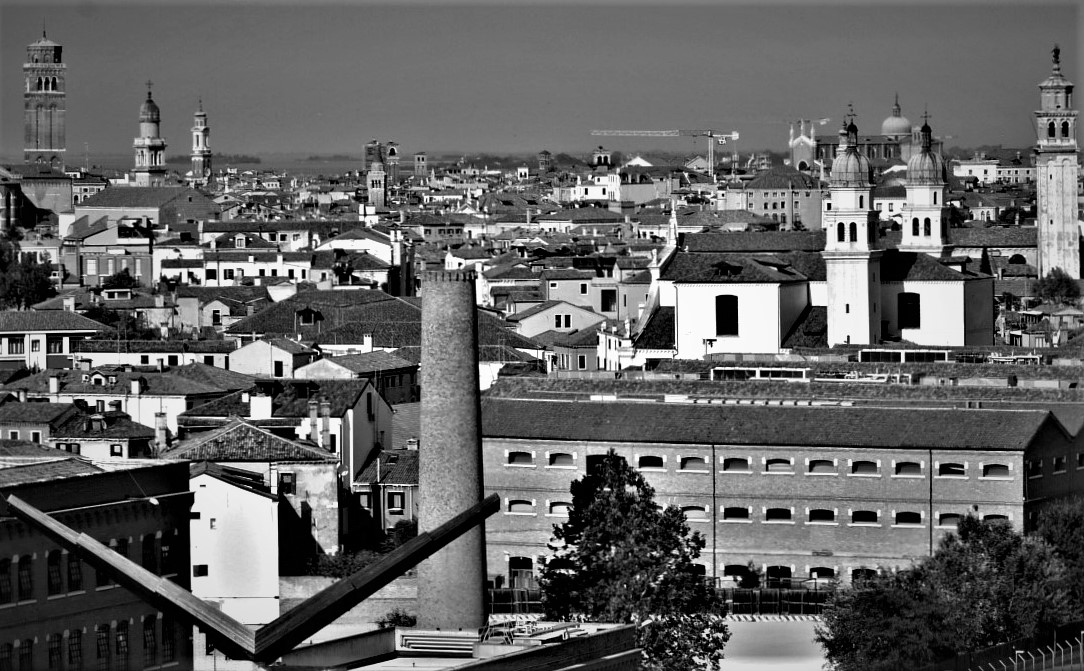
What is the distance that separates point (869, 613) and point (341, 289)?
31296mm

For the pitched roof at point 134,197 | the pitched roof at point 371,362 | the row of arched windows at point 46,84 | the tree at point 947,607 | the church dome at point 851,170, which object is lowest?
the tree at point 947,607

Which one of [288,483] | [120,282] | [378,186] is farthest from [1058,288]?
[378,186]

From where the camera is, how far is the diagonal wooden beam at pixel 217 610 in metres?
19.8

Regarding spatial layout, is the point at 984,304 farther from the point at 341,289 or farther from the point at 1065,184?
the point at 1065,184

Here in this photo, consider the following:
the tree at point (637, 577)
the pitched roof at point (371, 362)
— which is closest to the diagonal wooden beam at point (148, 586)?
the tree at point (637, 577)

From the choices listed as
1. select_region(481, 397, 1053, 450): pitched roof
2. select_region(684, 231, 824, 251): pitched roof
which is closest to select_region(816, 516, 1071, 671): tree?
select_region(481, 397, 1053, 450): pitched roof

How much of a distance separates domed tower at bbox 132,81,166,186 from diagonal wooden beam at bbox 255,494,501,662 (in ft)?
267

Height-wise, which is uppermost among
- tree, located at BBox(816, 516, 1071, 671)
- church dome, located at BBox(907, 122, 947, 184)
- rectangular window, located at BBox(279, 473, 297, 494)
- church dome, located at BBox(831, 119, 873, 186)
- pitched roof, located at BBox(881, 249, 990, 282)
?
church dome, located at BBox(907, 122, 947, 184)

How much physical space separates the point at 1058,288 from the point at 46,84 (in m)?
43.3

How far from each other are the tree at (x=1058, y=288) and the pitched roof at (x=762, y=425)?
33.4 m

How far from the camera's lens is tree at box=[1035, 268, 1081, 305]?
6556cm

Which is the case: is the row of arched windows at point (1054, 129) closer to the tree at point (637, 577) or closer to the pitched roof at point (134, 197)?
the pitched roof at point (134, 197)

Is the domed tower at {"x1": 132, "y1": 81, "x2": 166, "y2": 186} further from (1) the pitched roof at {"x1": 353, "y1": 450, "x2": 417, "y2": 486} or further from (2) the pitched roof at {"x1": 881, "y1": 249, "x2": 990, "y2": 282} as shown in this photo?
(1) the pitched roof at {"x1": 353, "y1": 450, "x2": 417, "y2": 486}

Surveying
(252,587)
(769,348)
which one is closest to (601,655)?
(252,587)
